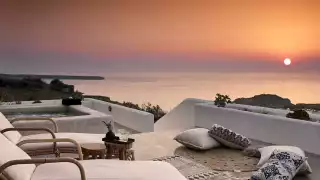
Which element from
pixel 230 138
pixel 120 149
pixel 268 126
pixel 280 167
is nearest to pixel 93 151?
pixel 120 149

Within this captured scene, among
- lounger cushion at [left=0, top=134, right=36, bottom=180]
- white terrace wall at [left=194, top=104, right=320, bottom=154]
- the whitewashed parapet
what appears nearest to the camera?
lounger cushion at [left=0, top=134, right=36, bottom=180]

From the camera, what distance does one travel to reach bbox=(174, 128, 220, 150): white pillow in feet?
17.6

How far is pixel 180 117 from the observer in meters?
8.52

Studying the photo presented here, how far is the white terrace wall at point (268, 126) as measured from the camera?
5.60 meters

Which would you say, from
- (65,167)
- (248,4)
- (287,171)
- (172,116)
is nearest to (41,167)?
(65,167)

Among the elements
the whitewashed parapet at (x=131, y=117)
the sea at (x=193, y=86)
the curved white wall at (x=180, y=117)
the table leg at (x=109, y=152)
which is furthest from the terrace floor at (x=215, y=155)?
the sea at (x=193, y=86)

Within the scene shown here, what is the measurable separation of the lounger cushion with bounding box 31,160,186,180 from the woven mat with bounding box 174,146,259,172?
1706 millimetres

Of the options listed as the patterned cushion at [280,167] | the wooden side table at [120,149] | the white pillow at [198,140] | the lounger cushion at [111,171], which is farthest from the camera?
the white pillow at [198,140]

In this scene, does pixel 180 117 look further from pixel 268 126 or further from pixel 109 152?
pixel 109 152

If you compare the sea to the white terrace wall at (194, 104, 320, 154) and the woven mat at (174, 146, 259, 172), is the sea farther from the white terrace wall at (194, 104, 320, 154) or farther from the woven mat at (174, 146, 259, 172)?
the woven mat at (174, 146, 259, 172)

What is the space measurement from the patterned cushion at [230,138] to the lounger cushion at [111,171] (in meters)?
2.61

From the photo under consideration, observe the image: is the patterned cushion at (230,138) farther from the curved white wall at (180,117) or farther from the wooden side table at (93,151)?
the curved white wall at (180,117)

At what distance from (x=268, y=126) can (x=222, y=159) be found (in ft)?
5.37

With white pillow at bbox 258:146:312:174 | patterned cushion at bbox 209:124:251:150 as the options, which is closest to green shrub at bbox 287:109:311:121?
patterned cushion at bbox 209:124:251:150
